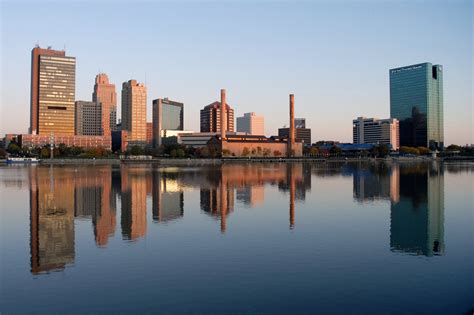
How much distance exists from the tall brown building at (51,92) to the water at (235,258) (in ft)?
507

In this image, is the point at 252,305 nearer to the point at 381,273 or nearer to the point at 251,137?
the point at 381,273

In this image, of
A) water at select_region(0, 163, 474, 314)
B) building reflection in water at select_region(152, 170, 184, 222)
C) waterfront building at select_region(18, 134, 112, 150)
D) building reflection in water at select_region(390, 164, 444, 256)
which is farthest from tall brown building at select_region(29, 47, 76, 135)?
building reflection in water at select_region(390, 164, 444, 256)

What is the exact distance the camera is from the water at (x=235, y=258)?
39.5 feet

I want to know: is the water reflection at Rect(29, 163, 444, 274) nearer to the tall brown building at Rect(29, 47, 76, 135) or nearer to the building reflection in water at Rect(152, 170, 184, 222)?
the building reflection in water at Rect(152, 170, 184, 222)

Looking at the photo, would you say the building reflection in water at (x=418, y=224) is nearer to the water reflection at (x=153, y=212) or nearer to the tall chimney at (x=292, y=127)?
the water reflection at (x=153, y=212)

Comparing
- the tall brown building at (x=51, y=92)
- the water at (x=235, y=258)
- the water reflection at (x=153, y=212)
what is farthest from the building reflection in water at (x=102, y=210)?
A: the tall brown building at (x=51, y=92)

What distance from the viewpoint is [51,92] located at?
570ft

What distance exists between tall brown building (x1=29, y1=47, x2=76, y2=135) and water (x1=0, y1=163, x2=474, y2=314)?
154514mm

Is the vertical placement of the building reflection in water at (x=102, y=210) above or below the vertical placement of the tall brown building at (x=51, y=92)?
below

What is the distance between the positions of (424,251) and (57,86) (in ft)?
590

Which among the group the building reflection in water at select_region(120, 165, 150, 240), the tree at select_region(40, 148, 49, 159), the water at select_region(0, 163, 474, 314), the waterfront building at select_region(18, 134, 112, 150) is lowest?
the water at select_region(0, 163, 474, 314)

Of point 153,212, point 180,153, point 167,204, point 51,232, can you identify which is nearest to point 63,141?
point 180,153

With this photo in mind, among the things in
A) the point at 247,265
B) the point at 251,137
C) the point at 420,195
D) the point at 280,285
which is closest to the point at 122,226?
the point at 247,265

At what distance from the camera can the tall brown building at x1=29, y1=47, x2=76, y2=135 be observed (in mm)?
172375
